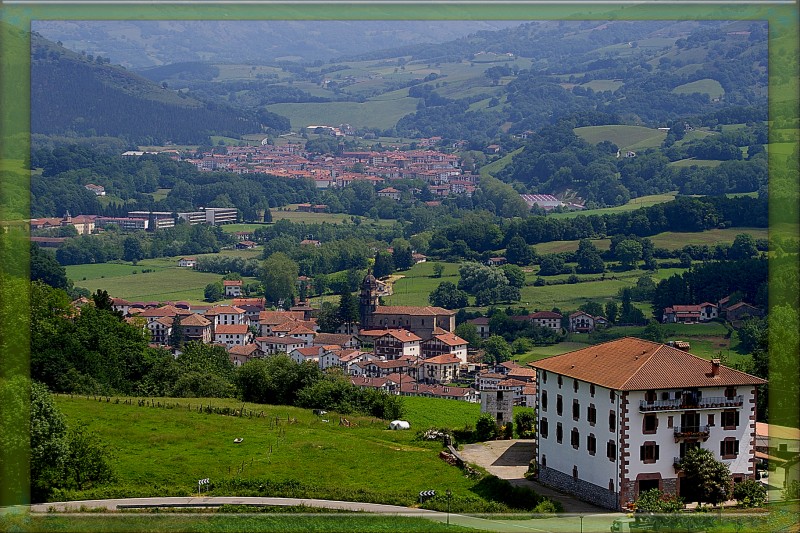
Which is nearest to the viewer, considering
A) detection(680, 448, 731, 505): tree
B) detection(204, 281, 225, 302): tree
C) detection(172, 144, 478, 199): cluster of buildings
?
detection(680, 448, 731, 505): tree

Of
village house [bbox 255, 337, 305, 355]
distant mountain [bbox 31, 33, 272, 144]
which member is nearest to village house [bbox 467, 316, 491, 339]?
village house [bbox 255, 337, 305, 355]

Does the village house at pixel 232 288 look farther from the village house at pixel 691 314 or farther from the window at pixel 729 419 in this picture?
the window at pixel 729 419

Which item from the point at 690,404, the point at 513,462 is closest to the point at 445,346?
the point at 513,462

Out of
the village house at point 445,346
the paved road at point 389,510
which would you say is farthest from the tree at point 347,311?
the paved road at point 389,510

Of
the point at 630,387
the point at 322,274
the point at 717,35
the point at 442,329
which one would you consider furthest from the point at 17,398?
the point at 717,35

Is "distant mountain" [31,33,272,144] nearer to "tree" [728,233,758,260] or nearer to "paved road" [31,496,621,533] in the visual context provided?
"tree" [728,233,758,260]

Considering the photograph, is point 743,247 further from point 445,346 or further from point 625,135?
point 625,135
